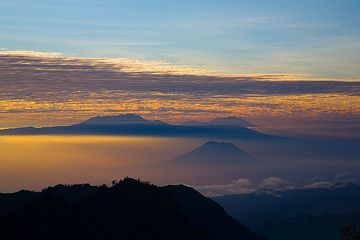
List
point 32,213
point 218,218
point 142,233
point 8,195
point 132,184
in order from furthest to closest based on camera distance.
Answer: point 218,218 < point 8,195 < point 132,184 < point 142,233 < point 32,213

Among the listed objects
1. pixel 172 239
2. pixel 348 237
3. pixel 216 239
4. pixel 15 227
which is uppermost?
pixel 348 237

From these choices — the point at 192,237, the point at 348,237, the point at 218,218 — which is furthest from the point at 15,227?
the point at 218,218

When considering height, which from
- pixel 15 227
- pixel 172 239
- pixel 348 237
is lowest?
pixel 172 239

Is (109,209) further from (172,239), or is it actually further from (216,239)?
(216,239)

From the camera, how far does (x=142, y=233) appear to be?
93.8 metres

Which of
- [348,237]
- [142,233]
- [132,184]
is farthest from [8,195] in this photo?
[348,237]

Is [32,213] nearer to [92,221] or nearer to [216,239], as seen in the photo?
[92,221]

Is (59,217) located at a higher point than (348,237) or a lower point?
lower

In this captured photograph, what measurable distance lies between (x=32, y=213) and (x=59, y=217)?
3.93 m

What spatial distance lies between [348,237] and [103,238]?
131ft

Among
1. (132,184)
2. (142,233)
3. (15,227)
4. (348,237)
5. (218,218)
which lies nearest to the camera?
(348,237)

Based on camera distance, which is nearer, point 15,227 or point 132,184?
point 15,227

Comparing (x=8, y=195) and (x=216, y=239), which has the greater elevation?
(x=8, y=195)

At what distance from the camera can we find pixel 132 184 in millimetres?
103250
